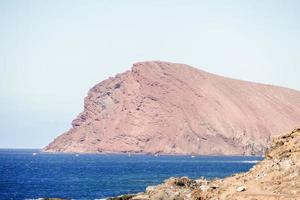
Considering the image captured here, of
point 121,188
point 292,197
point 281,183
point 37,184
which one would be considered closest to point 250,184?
point 281,183

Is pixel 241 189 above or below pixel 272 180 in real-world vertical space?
below

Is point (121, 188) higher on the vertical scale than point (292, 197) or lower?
lower

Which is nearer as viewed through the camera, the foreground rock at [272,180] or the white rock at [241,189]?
the foreground rock at [272,180]

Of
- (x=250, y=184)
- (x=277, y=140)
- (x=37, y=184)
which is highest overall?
(x=277, y=140)

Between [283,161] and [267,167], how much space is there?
107 cm

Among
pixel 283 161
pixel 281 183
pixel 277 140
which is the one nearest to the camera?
pixel 281 183

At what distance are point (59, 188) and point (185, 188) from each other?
149 feet

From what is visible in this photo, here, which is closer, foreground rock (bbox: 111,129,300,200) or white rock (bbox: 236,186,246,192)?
Answer: foreground rock (bbox: 111,129,300,200)

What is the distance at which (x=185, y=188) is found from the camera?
51125 millimetres

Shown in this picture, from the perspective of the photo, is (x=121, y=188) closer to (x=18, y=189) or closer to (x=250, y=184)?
(x=18, y=189)

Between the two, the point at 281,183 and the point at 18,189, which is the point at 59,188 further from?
the point at 281,183

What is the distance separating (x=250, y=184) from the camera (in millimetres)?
28453

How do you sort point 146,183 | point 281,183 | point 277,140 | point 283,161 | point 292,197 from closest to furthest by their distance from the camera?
point 292,197, point 281,183, point 283,161, point 277,140, point 146,183

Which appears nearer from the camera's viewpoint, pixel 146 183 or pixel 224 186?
pixel 224 186
